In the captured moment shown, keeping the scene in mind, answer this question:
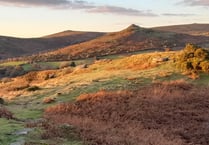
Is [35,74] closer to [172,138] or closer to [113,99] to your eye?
[113,99]

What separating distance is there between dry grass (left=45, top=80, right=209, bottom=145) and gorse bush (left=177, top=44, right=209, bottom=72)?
4951 millimetres

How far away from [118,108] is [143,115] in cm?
227

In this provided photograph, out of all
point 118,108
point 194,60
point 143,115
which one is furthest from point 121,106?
point 194,60

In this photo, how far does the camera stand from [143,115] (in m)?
29.3

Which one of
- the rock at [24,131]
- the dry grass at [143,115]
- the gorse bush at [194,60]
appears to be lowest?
the dry grass at [143,115]

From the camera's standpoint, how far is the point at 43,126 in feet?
68.7

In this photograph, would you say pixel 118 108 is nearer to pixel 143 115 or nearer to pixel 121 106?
pixel 121 106

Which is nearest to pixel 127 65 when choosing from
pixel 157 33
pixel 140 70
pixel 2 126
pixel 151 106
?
pixel 140 70

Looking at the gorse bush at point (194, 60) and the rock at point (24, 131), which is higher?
the gorse bush at point (194, 60)

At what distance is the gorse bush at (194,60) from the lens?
42.6 meters

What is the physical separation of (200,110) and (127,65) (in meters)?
22.1

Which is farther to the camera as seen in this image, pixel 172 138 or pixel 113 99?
pixel 113 99

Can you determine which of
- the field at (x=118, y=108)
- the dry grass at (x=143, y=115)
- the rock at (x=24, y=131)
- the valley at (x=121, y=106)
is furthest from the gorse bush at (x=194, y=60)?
the rock at (x=24, y=131)

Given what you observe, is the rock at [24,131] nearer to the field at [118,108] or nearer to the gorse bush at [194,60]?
the field at [118,108]
